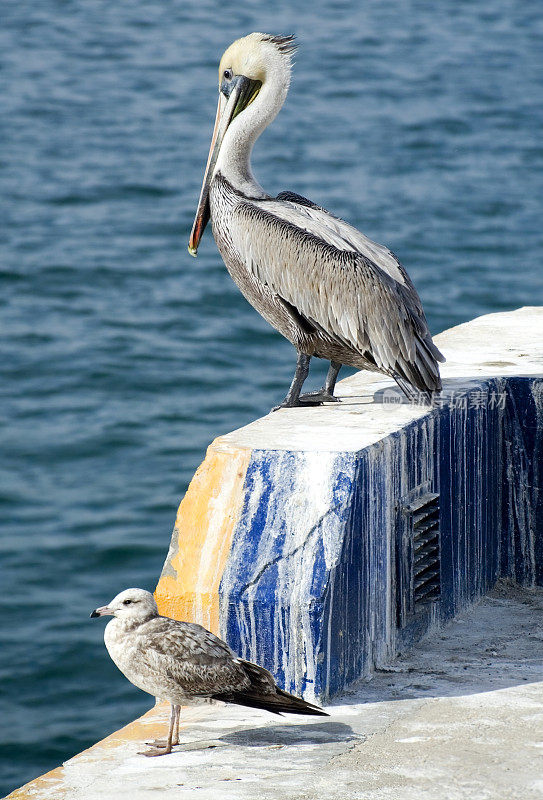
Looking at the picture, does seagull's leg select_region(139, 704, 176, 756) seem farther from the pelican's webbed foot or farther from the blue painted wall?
the pelican's webbed foot

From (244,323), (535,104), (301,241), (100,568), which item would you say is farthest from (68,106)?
(301,241)

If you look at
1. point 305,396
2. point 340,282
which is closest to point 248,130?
point 340,282

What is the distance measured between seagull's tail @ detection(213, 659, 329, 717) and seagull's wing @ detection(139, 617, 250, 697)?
0.07 ft

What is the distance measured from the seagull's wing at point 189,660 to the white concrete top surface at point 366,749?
A: 19 centimetres

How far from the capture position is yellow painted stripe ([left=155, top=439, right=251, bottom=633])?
4512 mm

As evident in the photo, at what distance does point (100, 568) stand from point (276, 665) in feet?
16.8

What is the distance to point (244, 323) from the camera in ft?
46.7

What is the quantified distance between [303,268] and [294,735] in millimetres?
1845

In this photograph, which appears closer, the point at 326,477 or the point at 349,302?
the point at 326,477

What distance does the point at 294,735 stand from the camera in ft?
13.8

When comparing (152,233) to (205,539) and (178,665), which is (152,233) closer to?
(205,539)

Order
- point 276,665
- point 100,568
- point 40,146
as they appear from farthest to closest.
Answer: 1. point 40,146
2. point 100,568
3. point 276,665

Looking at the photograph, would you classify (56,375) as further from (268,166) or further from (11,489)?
(268,166)

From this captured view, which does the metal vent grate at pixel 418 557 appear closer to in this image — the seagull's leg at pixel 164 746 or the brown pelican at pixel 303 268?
the brown pelican at pixel 303 268
